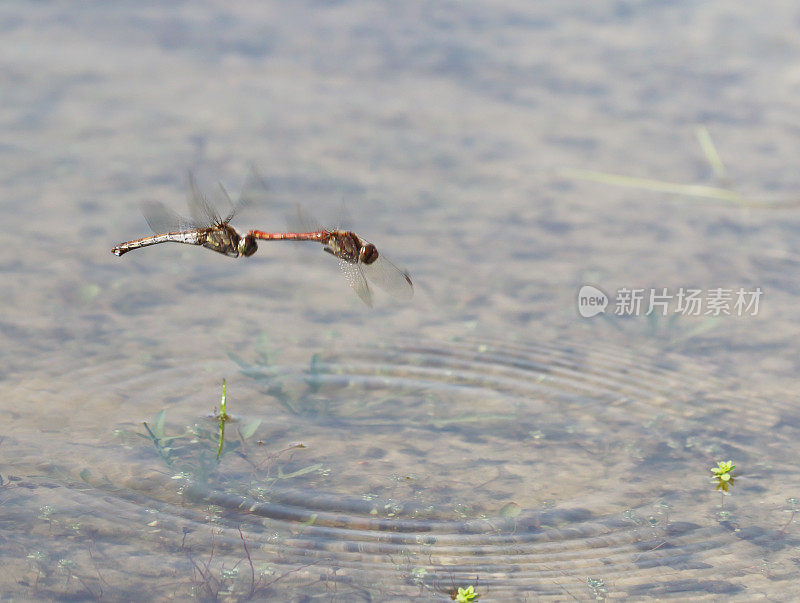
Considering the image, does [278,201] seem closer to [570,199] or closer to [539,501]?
[570,199]

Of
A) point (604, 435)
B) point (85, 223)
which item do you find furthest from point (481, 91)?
point (604, 435)

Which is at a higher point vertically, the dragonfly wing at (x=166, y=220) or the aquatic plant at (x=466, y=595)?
the dragonfly wing at (x=166, y=220)

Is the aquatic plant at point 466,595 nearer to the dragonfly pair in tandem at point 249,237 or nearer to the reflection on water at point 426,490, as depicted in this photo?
the reflection on water at point 426,490

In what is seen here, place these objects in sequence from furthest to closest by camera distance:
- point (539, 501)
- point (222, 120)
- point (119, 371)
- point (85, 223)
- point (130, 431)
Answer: point (222, 120) → point (85, 223) → point (119, 371) → point (130, 431) → point (539, 501)

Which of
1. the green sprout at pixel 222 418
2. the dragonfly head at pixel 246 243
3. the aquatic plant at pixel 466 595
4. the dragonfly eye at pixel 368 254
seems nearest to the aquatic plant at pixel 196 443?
the green sprout at pixel 222 418

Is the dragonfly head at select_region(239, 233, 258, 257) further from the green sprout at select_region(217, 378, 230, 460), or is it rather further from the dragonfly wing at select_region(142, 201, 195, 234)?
the green sprout at select_region(217, 378, 230, 460)

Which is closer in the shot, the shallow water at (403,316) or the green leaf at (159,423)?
the shallow water at (403,316)

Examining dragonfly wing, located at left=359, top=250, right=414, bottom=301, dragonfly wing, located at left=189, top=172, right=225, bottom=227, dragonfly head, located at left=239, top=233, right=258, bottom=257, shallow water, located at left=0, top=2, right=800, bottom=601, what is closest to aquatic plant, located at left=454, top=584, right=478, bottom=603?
shallow water, located at left=0, top=2, right=800, bottom=601
